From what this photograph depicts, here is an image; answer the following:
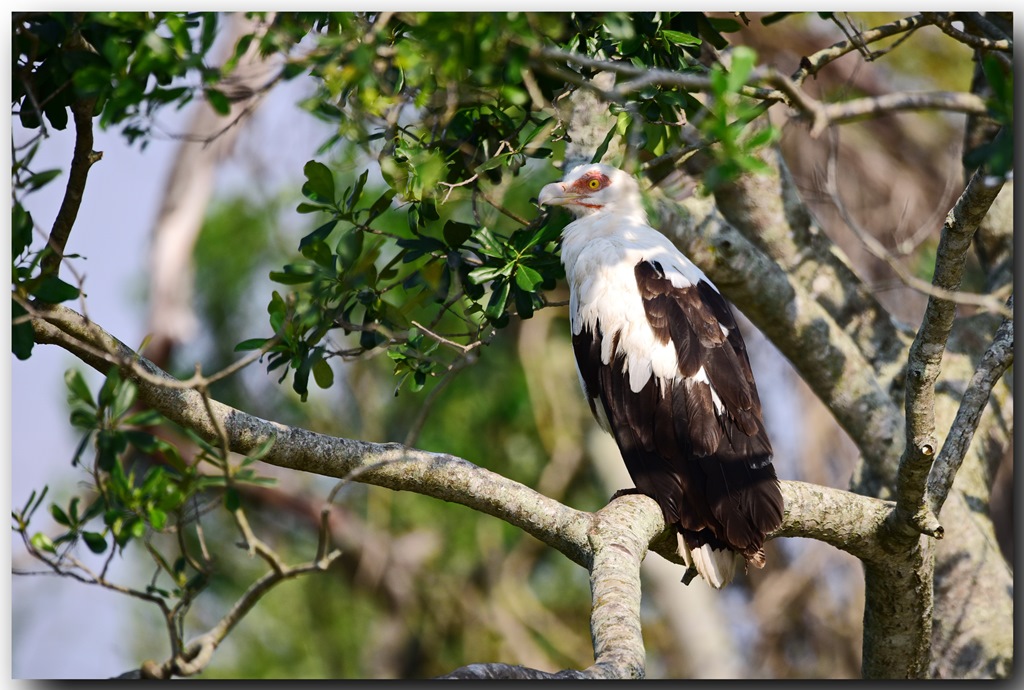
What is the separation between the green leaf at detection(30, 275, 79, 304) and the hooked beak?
5.04 feet

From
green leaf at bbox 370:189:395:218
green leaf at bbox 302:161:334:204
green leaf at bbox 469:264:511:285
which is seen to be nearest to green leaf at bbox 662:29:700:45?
green leaf at bbox 469:264:511:285

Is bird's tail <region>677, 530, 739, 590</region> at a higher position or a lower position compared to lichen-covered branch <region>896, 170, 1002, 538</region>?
lower

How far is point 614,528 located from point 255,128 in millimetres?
3068

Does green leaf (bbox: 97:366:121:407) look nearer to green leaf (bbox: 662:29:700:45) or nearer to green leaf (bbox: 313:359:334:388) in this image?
green leaf (bbox: 313:359:334:388)

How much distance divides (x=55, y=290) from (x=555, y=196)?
1.61 metres

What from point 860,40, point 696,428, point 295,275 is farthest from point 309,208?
point 860,40

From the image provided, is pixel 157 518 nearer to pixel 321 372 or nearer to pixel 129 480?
pixel 129 480

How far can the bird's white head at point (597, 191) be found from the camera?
3.39 meters

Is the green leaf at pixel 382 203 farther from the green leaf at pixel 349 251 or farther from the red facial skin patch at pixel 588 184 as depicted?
the red facial skin patch at pixel 588 184

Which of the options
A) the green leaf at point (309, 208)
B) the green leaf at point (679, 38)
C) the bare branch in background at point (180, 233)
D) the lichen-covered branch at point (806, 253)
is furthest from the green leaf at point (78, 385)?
the bare branch in background at point (180, 233)

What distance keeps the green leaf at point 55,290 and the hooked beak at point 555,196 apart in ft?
5.04

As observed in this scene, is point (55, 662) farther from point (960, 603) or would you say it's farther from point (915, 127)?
point (915, 127)

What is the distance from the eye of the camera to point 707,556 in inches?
117

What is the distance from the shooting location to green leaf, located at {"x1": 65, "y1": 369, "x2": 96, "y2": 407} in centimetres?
193
